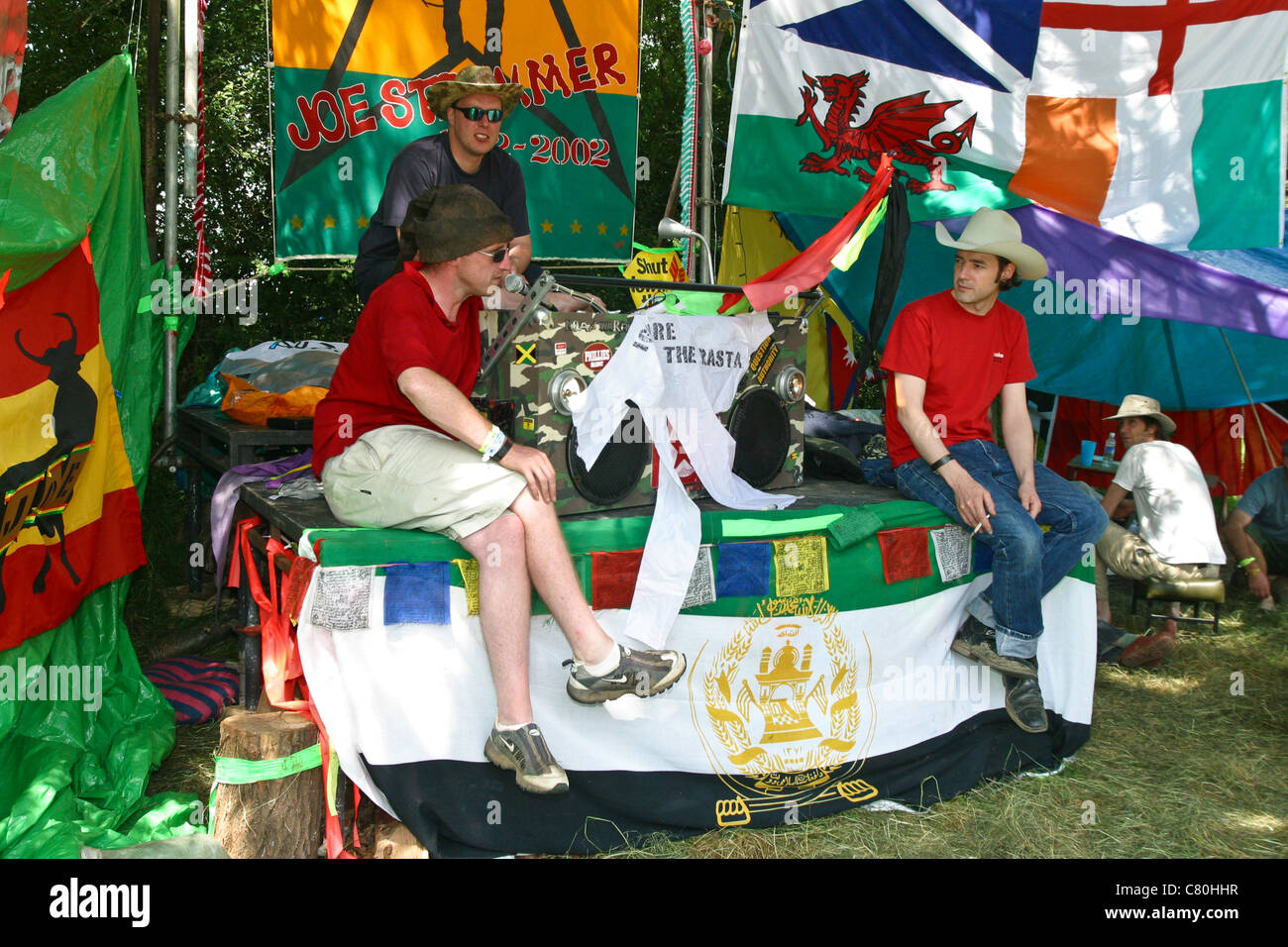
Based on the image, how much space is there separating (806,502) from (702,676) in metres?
0.76

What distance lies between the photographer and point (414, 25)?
556cm

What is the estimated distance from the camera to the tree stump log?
9.17 feet

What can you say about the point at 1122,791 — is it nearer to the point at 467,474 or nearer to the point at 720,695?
the point at 720,695

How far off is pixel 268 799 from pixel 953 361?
265 cm

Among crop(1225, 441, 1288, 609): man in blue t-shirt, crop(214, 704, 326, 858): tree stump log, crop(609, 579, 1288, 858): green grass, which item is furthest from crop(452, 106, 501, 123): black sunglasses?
crop(1225, 441, 1288, 609): man in blue t-shirt

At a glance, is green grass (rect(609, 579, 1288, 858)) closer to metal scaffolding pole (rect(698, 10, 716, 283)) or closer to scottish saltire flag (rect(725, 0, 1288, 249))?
scottish saltire flag (rect(725, 0, 1288, 249))

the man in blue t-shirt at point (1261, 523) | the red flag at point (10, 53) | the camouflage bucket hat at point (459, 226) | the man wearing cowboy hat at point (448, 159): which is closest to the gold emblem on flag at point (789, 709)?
the camouflage bucket hat at point (459, 226)

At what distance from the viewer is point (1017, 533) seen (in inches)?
139

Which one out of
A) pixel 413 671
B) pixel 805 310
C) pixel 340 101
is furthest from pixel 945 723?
pixel 340 101

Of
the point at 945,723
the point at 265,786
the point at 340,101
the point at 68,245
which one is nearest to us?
the point at 265,786

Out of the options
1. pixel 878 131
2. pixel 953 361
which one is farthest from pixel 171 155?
pixel 953 361

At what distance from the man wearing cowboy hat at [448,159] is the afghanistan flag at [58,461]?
0.97 metres

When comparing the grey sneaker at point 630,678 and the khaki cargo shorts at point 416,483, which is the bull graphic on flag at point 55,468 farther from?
the grey sneaker at point 630,678

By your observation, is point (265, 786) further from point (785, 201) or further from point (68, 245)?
point (785, 201)
